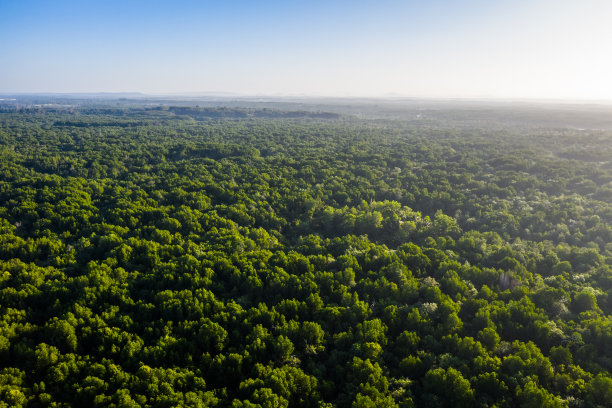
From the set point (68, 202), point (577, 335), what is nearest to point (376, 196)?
point (577, 335)

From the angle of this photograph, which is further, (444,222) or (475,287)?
(444,222)

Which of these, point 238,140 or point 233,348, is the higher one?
point 238,140

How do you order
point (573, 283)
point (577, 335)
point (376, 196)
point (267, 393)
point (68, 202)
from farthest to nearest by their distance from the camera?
1. point (376, 196)
2. point (68, 202)
3. point (573, 283)
4. point (577, 335)
5. point (267, 393)

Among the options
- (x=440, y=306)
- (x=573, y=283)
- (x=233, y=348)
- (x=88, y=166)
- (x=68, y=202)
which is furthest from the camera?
(x=88, y=166)

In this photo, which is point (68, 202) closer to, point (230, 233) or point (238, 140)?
point (230, 233)

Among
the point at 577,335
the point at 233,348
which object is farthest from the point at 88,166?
the point at 577,335

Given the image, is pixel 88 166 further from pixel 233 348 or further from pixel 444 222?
pixel 444 222

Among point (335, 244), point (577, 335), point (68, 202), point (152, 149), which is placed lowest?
point (577, 335)
